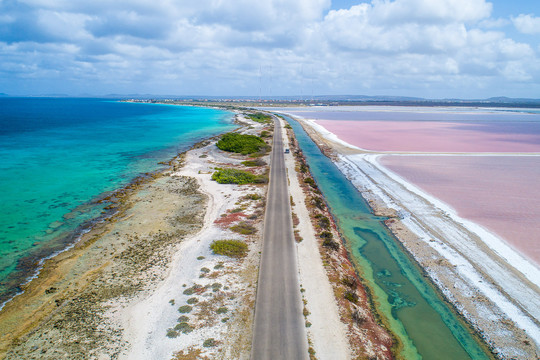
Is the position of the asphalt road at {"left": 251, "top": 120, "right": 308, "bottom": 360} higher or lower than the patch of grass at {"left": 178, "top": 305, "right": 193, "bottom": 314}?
higher

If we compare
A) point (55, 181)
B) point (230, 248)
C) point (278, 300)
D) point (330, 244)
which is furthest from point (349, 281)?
point (55, 181)

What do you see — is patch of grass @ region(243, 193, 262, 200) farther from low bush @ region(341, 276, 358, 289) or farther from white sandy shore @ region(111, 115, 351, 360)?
low bush @ region(341, 276, 358, 289)

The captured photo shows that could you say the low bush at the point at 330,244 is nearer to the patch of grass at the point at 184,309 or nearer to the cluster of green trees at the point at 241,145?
the patch of grass at the point at 184,309

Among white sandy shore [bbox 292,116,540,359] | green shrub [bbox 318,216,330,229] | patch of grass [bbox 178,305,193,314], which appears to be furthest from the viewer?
green shrub [bbox 318,216,330,229]

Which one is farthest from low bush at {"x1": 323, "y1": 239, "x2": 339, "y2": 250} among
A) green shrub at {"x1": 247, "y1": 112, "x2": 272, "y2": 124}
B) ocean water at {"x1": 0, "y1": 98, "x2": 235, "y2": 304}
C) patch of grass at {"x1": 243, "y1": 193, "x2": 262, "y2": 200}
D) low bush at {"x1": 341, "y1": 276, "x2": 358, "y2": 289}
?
green shrub at {"x1": 247, "y1": 112, "x2": 272, "y2": 124}

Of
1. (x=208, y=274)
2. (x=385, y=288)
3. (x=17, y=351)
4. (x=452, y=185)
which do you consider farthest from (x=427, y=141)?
(x=17, y=351)

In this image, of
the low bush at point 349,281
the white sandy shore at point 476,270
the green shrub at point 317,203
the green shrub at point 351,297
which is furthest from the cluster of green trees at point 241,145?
the green shrub at point 351,297

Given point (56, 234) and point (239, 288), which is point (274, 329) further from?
point (56, 234)

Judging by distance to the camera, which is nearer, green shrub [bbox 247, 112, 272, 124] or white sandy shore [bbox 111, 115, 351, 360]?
white sandy shore [bbox 111, 115, 351, 360]
